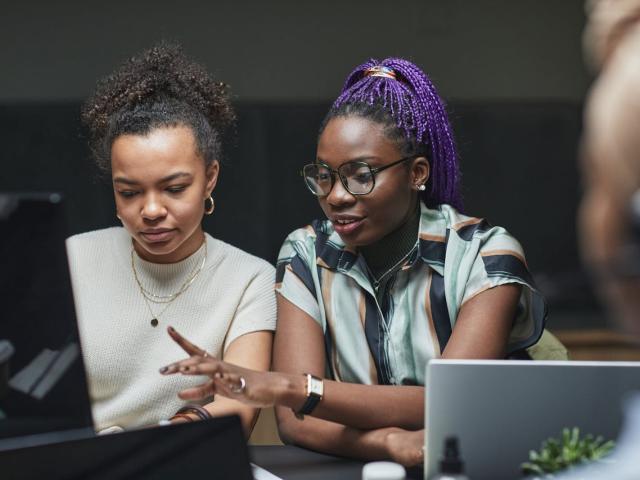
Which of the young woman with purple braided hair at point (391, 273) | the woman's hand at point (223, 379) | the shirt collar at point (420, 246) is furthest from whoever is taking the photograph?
the shirt collar at point (420, 246)

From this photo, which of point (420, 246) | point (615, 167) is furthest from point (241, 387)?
point (615, 167)

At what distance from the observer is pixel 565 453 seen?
1.26 m

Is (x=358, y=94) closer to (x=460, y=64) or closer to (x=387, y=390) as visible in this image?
(x=387, y=390)

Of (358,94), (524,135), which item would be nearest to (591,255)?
(358,94)

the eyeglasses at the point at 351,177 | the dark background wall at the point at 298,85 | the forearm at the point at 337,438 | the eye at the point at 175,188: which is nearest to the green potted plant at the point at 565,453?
the forearm at the point at 337,438

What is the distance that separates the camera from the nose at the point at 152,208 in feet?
6.01

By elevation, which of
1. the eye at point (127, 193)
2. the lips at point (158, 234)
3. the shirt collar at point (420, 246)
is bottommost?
the shirt collar at point (420, 246)

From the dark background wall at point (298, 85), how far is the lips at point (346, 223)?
1.96 m

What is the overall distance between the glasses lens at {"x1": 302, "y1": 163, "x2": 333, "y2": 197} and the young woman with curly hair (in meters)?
0.23

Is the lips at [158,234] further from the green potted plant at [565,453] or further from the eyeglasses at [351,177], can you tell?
the green potted plant at [565,453]

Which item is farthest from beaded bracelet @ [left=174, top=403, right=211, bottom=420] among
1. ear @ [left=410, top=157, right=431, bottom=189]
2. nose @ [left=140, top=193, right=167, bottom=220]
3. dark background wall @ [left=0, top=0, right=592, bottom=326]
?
dark background wall @ [left=0, top=0, right=592, bottom=326]

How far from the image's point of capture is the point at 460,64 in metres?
4.00

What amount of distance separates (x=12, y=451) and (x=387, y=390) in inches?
31.2

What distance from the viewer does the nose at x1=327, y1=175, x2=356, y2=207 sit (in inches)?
71.6
